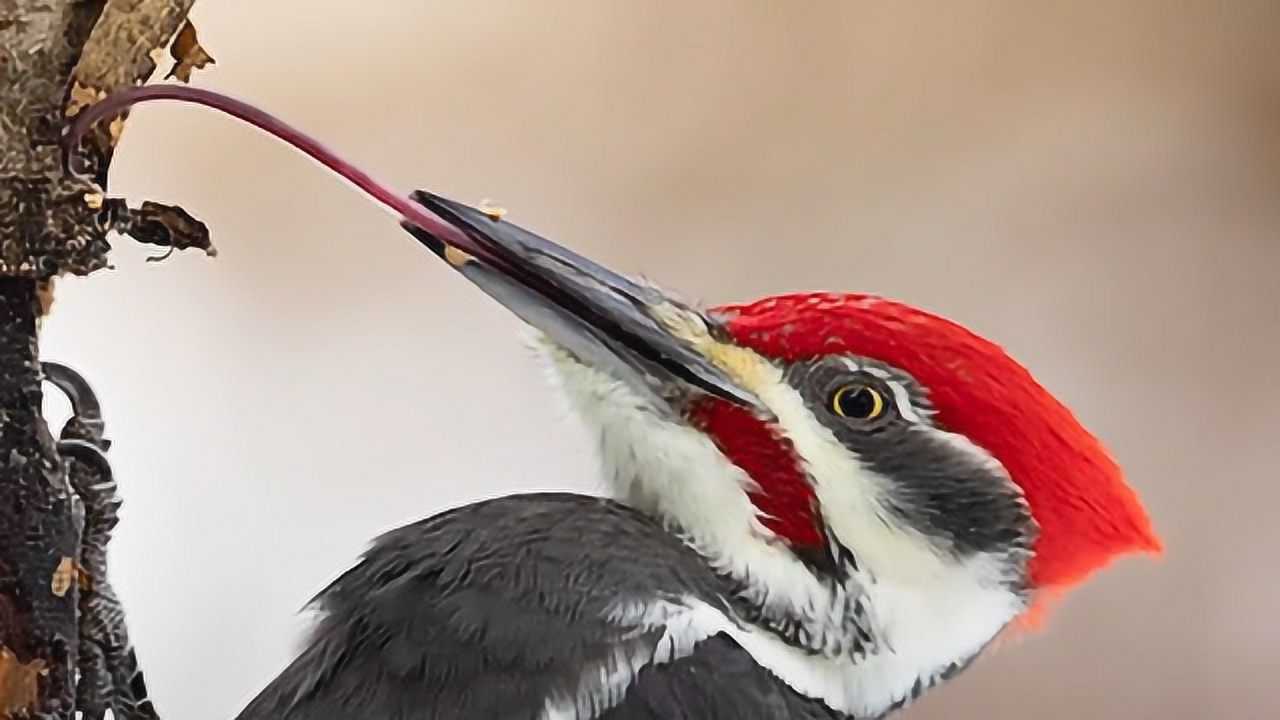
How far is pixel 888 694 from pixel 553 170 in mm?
507

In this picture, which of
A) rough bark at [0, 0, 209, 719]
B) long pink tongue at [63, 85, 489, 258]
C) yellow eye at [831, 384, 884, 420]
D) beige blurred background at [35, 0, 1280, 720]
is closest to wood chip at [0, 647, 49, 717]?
rough bark at [0, 0, 209, 719]

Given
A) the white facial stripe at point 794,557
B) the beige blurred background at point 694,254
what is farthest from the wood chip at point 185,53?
the beige blurred background at point 694,254

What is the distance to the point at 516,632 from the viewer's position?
0.43 m

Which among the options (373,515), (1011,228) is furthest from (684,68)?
(373,515)

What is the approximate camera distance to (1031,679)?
34.3 inches

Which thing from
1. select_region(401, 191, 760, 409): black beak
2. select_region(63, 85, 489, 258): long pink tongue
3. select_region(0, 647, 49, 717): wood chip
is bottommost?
select_region(0, 647, 49, 717): wood chip

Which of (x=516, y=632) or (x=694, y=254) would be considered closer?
(x=516, y=632)

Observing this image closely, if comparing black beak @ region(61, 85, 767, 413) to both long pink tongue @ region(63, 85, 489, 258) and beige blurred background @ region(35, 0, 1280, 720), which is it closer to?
long pink tongue @ region(63, 85, 489, 258)

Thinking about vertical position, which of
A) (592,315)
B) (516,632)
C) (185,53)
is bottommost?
(516,632)

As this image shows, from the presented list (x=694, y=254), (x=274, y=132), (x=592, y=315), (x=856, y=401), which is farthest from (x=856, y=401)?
(x=694, y=254)

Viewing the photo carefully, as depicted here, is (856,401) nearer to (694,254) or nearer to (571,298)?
(571,298)

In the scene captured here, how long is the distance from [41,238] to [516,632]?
20 centimetres

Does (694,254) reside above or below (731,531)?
above

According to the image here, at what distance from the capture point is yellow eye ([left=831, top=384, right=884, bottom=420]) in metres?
0.46
